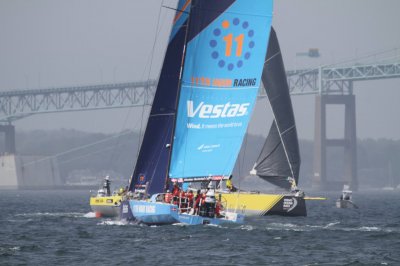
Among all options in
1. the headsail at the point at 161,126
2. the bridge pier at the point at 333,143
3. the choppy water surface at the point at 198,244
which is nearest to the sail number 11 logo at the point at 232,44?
the headsail at the point at 161,126

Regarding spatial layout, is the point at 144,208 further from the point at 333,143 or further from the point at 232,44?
the point at 333,143

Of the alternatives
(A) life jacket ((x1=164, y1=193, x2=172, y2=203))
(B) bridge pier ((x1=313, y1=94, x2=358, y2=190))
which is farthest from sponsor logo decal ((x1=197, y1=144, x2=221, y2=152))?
(B) bridge pier ((x1=313, y1=94, x2=358, y2=190))

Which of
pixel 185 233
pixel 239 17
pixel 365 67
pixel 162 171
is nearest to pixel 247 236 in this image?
pixel 185 233

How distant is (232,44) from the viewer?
31891 millimetres

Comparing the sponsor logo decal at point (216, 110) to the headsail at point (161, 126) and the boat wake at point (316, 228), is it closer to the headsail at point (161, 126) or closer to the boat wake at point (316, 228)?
the headsail at point (161, 126)

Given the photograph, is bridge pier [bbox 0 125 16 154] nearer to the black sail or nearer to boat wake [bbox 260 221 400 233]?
the black sail

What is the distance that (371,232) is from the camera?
32.6 metres

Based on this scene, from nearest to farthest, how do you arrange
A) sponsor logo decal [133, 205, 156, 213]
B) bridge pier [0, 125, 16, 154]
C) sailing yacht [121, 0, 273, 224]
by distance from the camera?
sponsor logo decal [133, 205, 156, 213], sailing yacht [121, 0, 273, 224], bridge pier [0, 125, 16, 154]

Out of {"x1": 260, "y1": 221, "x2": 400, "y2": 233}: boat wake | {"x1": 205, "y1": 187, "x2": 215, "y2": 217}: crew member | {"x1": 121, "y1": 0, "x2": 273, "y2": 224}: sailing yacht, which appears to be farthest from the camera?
{"x1": 260, "y1": 221, "x2": 400, "y2": 233}: boat wake

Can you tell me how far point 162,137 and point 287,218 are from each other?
9.87 metres

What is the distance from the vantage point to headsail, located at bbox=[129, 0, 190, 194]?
32.1 m

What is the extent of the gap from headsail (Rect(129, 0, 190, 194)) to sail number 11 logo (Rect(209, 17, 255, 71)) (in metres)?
1.03

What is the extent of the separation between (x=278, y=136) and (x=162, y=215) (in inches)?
633

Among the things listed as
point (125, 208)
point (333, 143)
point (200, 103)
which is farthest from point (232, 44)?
point (333, 143)
